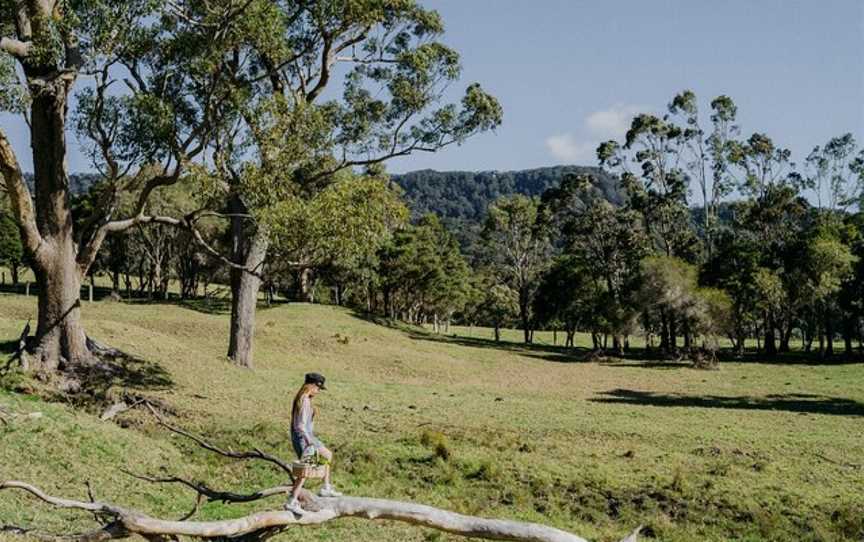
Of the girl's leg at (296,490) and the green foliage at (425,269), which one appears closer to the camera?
the girl's leg at (296,490)

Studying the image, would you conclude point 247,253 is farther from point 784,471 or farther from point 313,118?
point 784,471

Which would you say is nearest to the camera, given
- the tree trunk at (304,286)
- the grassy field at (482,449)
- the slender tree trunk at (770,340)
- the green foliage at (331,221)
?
the grassy field at (482,449)

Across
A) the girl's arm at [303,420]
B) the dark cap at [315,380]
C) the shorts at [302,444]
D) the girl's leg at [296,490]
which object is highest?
the dark cap at [315,380]

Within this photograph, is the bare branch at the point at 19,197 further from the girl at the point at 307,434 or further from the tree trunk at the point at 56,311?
the girl at the point at 307,434

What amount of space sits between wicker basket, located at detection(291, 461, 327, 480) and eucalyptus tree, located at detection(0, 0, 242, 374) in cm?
1534

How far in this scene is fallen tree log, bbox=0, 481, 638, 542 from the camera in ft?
24.3

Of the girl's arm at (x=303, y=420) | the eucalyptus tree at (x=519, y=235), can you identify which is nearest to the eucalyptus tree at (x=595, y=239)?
the eucalyptus tree at (x=519, y=235)

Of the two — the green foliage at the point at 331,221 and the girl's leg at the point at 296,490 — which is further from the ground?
the green foliage at the point at 331,221

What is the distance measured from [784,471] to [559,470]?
21.6 feet

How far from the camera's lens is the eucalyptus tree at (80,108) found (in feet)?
66.2

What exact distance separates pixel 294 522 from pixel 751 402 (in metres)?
35.3

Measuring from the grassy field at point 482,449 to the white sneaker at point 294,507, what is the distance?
506cm

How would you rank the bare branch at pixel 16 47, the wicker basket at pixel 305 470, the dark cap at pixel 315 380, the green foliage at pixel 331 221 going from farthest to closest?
the green foliage at pixel 331 221 < the bare branch at pixel 16 47 < the dark cap at pixel 315 380 < the wicker basket at pixel 305 470

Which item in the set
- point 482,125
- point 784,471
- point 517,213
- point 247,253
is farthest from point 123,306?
point 784,471
